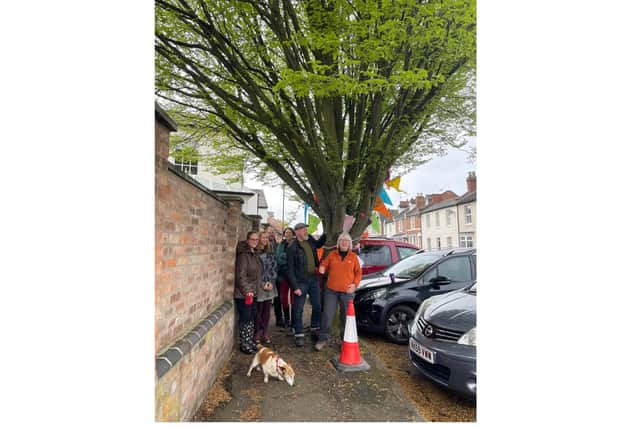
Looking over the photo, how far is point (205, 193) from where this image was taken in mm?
3875

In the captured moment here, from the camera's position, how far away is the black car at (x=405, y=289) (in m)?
5.85

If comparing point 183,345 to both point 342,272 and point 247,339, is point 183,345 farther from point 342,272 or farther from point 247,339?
point 342,272

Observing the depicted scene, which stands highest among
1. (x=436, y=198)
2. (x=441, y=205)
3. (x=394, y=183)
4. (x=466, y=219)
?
(x=436, y=198)

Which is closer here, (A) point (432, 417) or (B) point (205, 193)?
(A) point (432, 417)

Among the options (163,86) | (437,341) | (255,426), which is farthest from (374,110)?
(255,426)

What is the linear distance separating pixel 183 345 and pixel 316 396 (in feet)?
5.19

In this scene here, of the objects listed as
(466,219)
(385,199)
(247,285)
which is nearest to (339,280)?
(247,285)

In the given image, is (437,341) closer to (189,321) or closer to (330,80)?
(189,321)

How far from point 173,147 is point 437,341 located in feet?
23.1

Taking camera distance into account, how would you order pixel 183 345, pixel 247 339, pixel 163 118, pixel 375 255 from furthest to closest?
pixel 375 255
pixel 247 339
pixel 183 345
pixel 163 118

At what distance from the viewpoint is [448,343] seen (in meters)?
3.59

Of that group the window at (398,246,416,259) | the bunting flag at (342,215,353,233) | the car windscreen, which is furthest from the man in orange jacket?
the window at (398,246,416,259)

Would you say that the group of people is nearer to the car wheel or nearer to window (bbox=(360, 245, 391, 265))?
the car wheel

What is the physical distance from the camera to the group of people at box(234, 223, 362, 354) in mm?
4789
